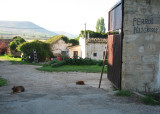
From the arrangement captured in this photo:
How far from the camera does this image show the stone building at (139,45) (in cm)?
631

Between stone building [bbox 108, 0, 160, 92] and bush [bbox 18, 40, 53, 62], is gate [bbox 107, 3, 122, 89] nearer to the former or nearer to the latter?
stone building [bbox 108, 0, 160, 92]

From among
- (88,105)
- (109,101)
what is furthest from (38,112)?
(109,101)

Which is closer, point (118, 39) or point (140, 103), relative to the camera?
point (140, 103)

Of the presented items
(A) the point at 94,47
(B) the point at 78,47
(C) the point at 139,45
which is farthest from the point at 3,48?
(C) the point at 139,45

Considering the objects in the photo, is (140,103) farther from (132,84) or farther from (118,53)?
(118,53)

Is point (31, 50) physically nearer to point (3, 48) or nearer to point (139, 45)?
point (139, 45)

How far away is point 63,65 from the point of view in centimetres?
1809

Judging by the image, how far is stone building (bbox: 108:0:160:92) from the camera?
6.31m

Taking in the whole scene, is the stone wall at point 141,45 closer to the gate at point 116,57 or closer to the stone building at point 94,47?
the gate at point 116,57

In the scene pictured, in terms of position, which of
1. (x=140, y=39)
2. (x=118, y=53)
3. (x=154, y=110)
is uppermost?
(x=140, y=39)

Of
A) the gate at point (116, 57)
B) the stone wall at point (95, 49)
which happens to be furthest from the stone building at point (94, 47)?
the gate at point (116, 57)

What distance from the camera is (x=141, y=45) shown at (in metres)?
6.47

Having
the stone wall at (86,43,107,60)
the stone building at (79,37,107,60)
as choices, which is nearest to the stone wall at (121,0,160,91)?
the stone building at (79,37,107,60)

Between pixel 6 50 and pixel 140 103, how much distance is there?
3966cm
